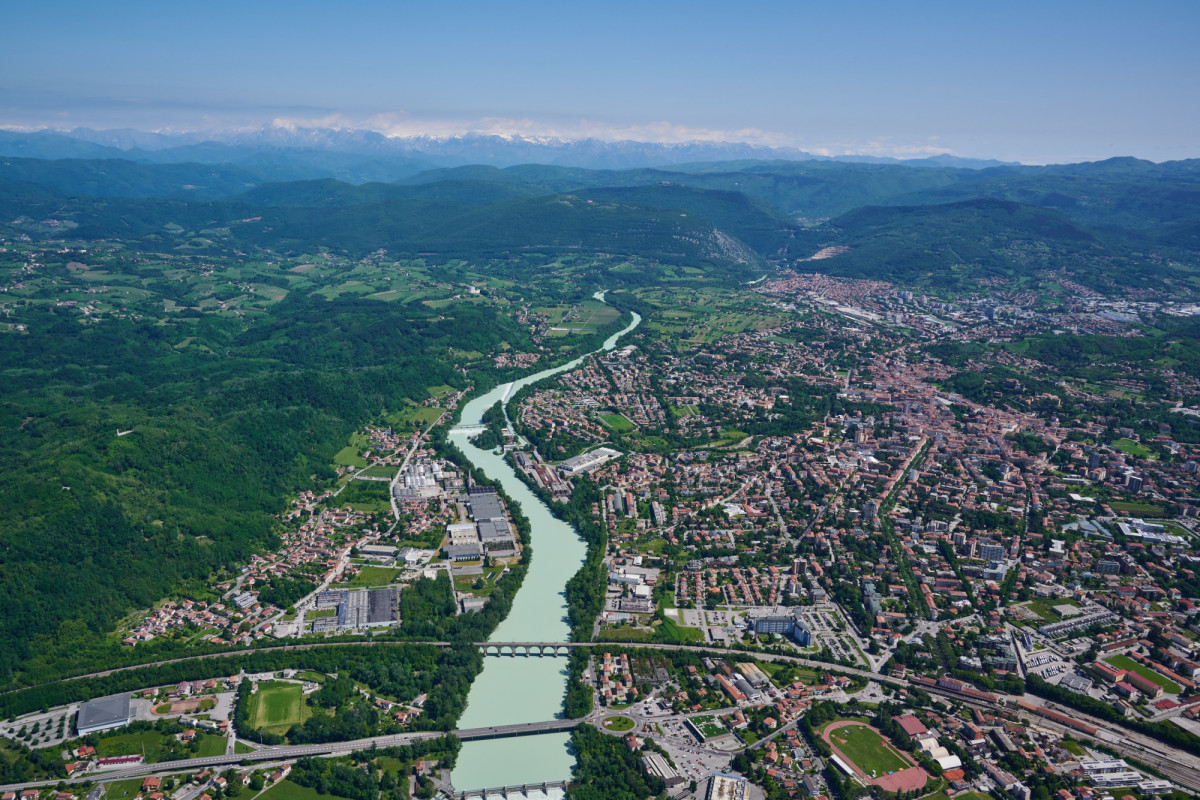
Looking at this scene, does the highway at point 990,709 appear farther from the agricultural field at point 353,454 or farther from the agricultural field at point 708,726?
the agricultural field at point 353,454

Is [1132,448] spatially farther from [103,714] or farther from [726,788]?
[103,714]

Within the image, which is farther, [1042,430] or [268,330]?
[268,330]

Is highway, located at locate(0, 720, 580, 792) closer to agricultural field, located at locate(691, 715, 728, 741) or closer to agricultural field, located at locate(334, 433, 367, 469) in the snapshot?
agricultural field, located at locate(691, 715, 728, 741)

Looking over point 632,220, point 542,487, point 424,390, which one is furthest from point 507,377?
point 632,220

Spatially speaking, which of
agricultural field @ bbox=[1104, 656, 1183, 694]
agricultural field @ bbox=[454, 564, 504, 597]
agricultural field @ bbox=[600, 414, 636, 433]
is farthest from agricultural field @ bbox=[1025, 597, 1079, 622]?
agricultural field @ bbox=[600, 414, 636, 433]

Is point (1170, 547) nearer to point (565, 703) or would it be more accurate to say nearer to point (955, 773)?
point (955, 773)

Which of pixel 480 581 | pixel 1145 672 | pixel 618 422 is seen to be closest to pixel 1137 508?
pixel 1145 672
